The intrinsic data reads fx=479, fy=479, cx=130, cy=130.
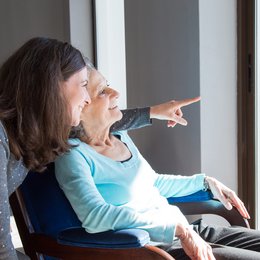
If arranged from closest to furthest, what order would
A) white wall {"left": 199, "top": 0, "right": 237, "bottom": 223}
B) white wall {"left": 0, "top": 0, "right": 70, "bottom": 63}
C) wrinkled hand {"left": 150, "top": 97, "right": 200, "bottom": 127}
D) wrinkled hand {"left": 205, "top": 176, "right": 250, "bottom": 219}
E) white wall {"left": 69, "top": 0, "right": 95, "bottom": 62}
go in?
wrinkled hand {"left": 205, "top": 176, "right": 250, "bottom": 219} < wrinkled hand {"left": 150, "top": 97, "right": 200, "bottom": 127} < white wall {"left": 199, "top": 0, "right": 237, "bottom": 223} < white wall {"left": 69, "top": 0, "right": 95, "bottom": 62} < white wall {"left": 0, "top": 0, "right": 70, "bottom": 63}

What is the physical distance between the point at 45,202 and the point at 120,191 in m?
0.27

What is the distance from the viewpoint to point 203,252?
1470 mm

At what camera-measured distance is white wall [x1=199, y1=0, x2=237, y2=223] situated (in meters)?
2.14

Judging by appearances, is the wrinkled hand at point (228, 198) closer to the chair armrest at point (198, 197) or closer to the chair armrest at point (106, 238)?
the chair armrest at point (198, 197)

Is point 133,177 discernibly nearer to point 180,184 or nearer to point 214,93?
point 180,184

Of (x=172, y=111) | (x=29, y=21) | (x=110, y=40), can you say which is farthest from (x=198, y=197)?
(x=29, y=21)

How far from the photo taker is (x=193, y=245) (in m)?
1.48

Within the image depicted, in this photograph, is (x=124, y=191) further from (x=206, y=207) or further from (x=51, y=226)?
(x=206, y=207)

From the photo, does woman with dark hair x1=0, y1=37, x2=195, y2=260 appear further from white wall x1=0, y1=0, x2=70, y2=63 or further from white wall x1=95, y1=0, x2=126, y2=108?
white wall x1=0, y1=0, x2=70, y2=63

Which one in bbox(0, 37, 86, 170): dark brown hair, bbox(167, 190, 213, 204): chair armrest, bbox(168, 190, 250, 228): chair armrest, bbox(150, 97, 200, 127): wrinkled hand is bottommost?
bbox(168, 190, 250, 228): chair armrest

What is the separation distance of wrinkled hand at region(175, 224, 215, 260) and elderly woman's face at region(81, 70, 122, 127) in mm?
508

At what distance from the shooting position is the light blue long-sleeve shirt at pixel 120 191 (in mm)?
1514

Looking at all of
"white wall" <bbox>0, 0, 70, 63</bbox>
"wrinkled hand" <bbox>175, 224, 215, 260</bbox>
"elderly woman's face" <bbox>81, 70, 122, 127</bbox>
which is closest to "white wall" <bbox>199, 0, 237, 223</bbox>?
"elderly woman's face" <bbox>81, 70, 122, 127</bbox>

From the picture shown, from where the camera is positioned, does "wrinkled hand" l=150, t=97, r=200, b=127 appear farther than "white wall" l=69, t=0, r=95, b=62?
No
